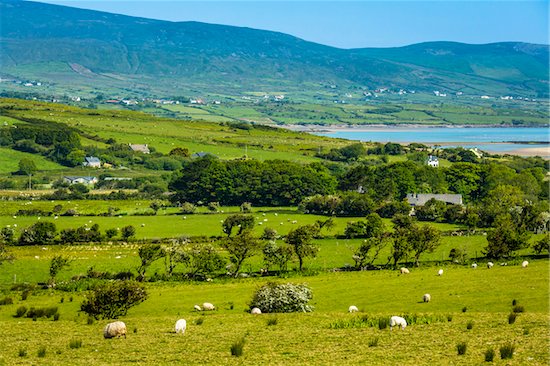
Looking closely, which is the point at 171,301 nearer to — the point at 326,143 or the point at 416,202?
the point at 416,202

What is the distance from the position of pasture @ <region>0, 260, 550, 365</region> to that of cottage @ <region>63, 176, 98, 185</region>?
5985cm

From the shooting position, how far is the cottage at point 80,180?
9929 centimetres

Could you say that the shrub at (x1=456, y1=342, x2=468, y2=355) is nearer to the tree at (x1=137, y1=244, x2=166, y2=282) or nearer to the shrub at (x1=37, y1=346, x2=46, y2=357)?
the shrub at (x1=37, y1=346, x2=46, y2=357)

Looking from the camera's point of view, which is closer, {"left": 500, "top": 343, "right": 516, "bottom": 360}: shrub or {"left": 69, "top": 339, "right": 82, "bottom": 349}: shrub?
{"left": 500, "top": 343, "right": 516, "bottom": 360}: shrub

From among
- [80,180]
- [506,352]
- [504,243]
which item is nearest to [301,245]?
[504,243]

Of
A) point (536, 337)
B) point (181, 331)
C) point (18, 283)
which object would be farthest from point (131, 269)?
point (536, 337)

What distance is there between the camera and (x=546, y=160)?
12556 centimetres

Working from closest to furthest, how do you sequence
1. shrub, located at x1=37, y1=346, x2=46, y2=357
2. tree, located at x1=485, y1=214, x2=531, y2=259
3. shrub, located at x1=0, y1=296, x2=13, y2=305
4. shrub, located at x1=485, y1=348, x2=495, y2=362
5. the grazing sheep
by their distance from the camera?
shrub, located at x1=485, y1=348, x2=495, y2=362, shrub, located at x1=37, y1=346, x2=46, y2=357, the grazing sheep, shrub, located at x1=0, y1=296, x2=13, y2=305, tree, located at x1=485, y1=214, x2=531, y2=259

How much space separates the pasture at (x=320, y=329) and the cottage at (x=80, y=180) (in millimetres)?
59852

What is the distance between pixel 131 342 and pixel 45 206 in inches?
2300

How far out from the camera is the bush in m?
32.1

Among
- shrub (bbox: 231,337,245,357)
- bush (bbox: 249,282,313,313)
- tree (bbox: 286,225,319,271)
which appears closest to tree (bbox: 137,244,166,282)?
tree (bbox: 286,225,319,271)

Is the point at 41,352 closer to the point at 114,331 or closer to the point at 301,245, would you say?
the point at 114,331

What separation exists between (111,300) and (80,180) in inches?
2813
